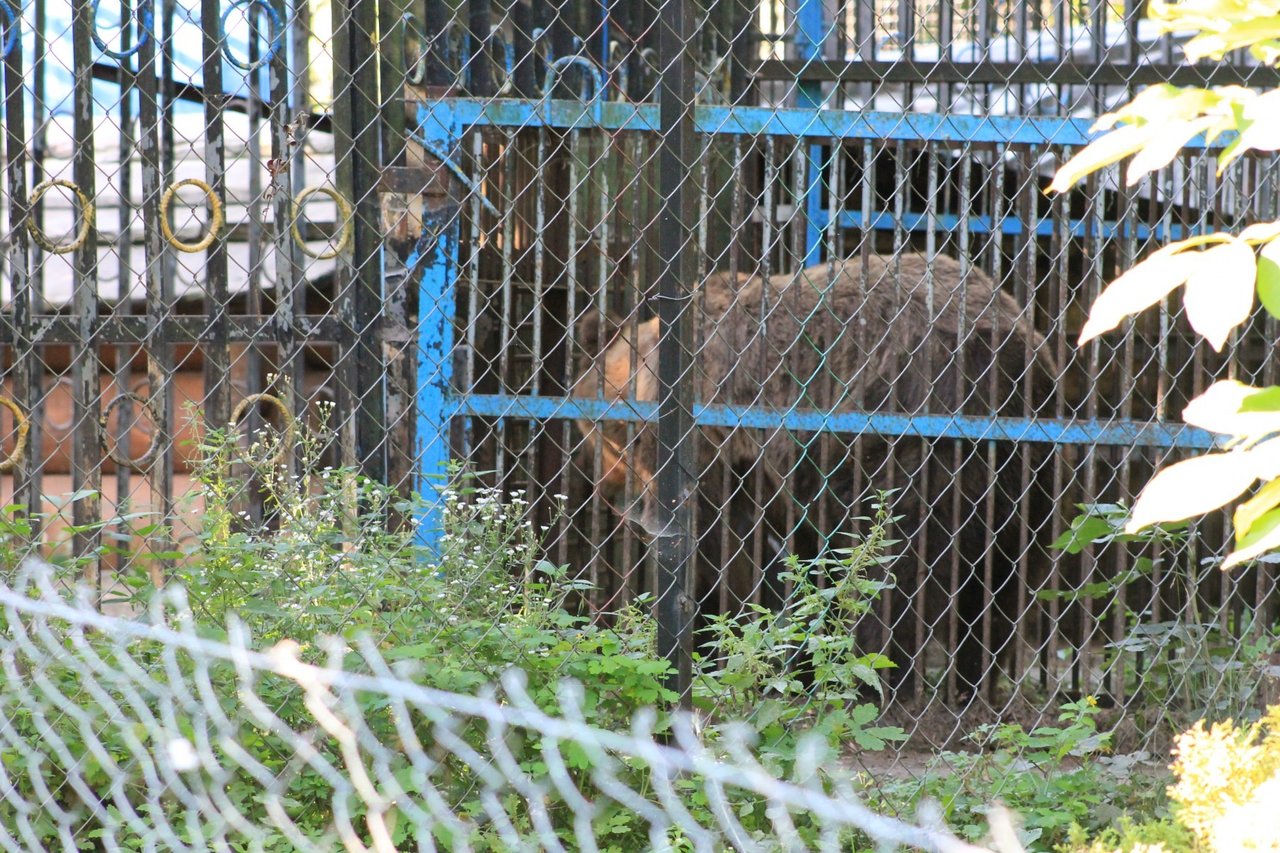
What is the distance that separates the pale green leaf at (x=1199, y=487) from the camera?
1.25 m

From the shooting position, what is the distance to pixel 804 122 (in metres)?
4.02

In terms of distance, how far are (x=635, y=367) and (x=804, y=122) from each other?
0.99 m

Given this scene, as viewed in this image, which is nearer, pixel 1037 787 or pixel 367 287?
pixel 1037 787

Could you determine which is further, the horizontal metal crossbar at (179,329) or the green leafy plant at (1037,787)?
the horizontal metal crossbar at (179,329)

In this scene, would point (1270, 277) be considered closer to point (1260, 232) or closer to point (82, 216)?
point (1260, 232)

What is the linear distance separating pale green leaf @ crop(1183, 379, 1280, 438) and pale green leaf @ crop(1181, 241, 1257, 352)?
2.8 inches

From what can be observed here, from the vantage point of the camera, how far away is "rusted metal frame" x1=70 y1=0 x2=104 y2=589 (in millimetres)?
4035

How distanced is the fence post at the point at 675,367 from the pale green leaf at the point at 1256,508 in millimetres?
1966

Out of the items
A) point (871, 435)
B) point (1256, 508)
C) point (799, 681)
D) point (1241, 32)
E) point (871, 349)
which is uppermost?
point (1241, 32)

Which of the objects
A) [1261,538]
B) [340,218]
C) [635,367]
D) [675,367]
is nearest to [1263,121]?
[1261,538]

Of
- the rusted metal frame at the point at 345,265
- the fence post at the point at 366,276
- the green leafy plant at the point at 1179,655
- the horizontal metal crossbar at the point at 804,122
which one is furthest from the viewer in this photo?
the fence post at the point at 366,276

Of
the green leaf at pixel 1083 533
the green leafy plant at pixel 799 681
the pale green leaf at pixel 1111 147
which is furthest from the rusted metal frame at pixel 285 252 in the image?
the pale green leaf at pixel 1111 147

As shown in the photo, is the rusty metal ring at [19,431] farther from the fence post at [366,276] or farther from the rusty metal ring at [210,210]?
the fence post at [366,276]

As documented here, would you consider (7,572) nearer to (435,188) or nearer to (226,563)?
(226,563)
